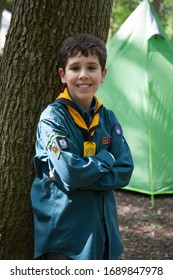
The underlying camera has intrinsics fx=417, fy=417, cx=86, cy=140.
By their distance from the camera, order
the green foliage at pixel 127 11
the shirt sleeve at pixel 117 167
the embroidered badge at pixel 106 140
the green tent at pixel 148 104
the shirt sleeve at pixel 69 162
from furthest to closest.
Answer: the green foliage at pixel 127 11 < the green tent at pixel 148 104 < the embroidered badge at pixel 106 140 < the shirt sleeve at pixel 117 167 < the shirt sleeve at pixel 69 162

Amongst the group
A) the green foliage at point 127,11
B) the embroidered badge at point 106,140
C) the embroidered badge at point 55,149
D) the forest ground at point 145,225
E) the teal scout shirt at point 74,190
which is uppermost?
the green foliage at point 127,11

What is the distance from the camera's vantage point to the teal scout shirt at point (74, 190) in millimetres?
2098

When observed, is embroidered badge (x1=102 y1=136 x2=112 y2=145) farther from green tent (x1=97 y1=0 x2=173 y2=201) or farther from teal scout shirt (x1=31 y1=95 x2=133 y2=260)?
green tent (x1=97 y1=0 x2=173 y2=201)

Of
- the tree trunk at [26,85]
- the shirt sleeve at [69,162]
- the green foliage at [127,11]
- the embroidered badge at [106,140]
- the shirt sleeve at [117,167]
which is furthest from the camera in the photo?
the green foliage at [127,11]

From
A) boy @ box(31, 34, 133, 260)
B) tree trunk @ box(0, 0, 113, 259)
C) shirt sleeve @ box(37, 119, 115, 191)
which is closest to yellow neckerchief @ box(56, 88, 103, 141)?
boy @ box(31, 34, 133, 260)

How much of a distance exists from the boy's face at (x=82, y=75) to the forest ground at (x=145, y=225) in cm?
206

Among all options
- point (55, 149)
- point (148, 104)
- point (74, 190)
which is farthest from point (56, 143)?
point (148, 104)

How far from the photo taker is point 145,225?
4504 millimetres

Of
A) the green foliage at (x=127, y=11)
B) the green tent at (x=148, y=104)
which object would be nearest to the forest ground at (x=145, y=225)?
the green tent at (x=148, y=104)

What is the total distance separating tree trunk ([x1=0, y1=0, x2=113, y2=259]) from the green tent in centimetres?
259

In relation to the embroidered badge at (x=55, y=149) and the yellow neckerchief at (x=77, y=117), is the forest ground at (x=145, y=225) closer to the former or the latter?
the yellow neckerchief at (x=77, y=117)

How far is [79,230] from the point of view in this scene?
221 cm

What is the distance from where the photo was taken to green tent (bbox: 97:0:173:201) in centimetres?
520

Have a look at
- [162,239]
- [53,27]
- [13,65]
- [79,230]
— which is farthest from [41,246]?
[162,239]
